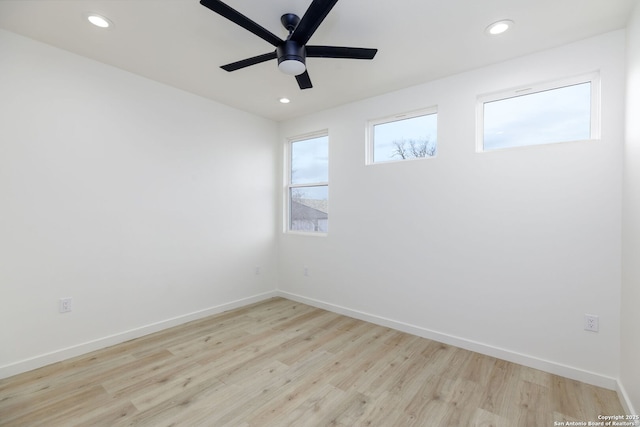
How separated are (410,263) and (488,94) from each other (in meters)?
1.80

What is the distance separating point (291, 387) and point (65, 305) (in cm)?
207

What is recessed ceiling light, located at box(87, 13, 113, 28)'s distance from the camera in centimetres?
201

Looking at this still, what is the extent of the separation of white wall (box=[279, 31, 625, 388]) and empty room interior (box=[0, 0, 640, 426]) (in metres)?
0.02

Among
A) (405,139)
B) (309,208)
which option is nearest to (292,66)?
(405,139)

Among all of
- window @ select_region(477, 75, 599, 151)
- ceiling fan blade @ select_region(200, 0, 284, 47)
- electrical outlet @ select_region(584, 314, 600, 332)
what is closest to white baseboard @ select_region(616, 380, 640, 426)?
electrical outlet @ select_region(584, 314, 600, 332)

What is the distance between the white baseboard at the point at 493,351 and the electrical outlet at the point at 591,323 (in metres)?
0.33

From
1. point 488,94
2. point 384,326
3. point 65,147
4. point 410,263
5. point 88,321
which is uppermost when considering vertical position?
point 488,94

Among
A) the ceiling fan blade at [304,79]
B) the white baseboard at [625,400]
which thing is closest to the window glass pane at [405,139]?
the ceiling fan blade at [304,79]

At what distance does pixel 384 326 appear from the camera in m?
3.26

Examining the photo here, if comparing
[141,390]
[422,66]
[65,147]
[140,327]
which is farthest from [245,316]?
[422,66]

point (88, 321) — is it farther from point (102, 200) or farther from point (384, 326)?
point (384, 326)

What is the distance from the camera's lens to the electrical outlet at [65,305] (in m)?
2.45

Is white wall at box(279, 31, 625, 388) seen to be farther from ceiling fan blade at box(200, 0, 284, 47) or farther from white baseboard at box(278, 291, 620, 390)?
ceiling fan blade at box(200, 0, 284, 47)

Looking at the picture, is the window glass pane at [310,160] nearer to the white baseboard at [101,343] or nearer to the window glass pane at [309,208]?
the window glass pane at [309,208]
